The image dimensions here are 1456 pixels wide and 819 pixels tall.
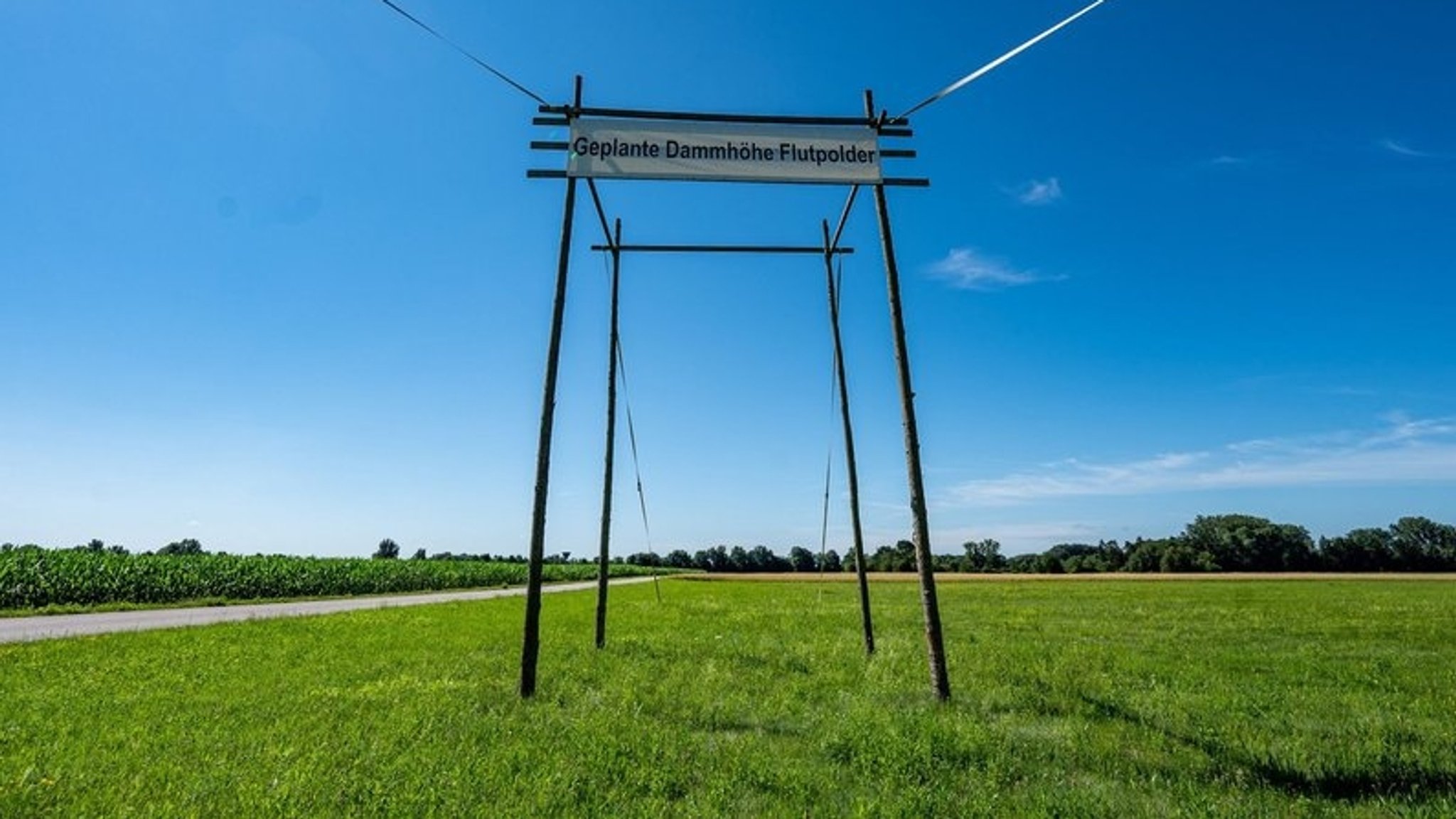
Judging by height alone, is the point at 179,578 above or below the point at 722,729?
above

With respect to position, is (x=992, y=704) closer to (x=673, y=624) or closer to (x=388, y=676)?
(x=388, y=676)

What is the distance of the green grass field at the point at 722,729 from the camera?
5.09 metres

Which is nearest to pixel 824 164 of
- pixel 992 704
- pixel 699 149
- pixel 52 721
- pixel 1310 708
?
pixel 699 149

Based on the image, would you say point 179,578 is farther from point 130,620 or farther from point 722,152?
point 722,152

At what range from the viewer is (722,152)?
9.46 metres

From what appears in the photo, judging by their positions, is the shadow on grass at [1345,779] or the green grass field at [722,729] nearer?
the green grass field at [722,729]

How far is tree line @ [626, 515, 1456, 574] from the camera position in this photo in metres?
90.4

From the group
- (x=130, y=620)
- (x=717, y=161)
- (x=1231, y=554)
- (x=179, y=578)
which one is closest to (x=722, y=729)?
(x=717, y=161)

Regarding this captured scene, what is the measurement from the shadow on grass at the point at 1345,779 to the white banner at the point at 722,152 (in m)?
7.75

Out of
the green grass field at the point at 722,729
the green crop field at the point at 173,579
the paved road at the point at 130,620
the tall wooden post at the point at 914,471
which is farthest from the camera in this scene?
the green crop field at the point at 173,579

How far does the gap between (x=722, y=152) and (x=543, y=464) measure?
5.02 metres

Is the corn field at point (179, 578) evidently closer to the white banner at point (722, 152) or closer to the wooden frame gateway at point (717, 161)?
the wooden frame gateway at point (717, 161)

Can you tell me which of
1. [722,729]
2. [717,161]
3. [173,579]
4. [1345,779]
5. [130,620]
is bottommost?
[1345,779]

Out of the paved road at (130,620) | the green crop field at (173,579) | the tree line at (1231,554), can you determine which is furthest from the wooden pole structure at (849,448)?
the tree line at (1231,554)
